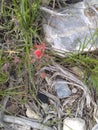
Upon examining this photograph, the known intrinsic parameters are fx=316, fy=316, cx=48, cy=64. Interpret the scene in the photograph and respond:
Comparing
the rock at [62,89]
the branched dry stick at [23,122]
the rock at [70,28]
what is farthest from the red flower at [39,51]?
the branched dry stick at [23,122]

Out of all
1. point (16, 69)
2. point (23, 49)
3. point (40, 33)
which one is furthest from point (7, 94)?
point (40, 33)

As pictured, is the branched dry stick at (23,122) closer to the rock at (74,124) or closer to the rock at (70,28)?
the rock at (74,124)

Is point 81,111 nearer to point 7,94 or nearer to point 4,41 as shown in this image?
point 7,94

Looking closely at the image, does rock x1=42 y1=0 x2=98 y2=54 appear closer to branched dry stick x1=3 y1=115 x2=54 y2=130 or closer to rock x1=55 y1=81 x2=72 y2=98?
rock x1=55 y1=81 x2=72 y2=98

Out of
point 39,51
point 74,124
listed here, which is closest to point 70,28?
point 39,51

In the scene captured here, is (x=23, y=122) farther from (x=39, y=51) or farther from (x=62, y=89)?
(x=39, y=51)

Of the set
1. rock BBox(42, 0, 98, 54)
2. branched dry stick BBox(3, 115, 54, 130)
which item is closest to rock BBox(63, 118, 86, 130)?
branched dry stick BBox(3, 115, 54, 130)
